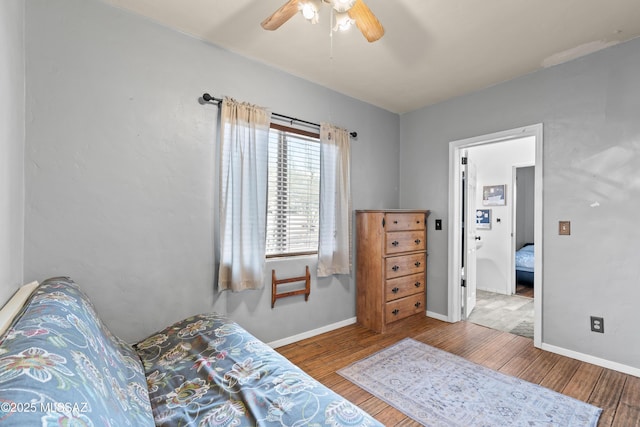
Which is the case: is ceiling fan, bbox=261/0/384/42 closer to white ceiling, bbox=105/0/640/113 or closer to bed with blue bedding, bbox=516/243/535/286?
white ceiling, bbox=105/0/640/113

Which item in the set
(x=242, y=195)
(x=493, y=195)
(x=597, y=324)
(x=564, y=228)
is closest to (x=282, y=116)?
(x=242, y=195)

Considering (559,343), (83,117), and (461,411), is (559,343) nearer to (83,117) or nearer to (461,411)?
(461,411)

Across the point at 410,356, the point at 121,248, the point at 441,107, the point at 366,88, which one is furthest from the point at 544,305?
the point at 121,248

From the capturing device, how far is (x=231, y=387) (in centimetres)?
125

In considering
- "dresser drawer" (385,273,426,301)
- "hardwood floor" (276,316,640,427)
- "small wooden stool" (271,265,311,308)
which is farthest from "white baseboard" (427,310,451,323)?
"small wooden stool" (271,265,311,308)

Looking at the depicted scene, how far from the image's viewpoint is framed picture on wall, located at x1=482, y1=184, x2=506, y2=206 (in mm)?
4836

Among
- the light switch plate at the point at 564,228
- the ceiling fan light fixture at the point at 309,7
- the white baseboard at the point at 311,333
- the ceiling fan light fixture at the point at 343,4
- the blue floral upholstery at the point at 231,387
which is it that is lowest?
the white baseboard at the point at 311,333

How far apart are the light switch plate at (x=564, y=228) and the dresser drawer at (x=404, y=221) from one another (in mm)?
1318

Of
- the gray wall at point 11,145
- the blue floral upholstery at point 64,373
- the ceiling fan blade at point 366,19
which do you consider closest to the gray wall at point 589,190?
the ceiling fan blade at point 366,19

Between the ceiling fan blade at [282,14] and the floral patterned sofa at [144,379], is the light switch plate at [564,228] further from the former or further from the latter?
the ceiling fan blade at [282,14]

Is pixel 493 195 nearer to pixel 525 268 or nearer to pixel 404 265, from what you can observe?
pixel 525 268

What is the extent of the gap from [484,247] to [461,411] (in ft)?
12.4

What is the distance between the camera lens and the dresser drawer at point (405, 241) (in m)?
3.16

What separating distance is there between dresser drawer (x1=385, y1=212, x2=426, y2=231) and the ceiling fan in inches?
73.3
